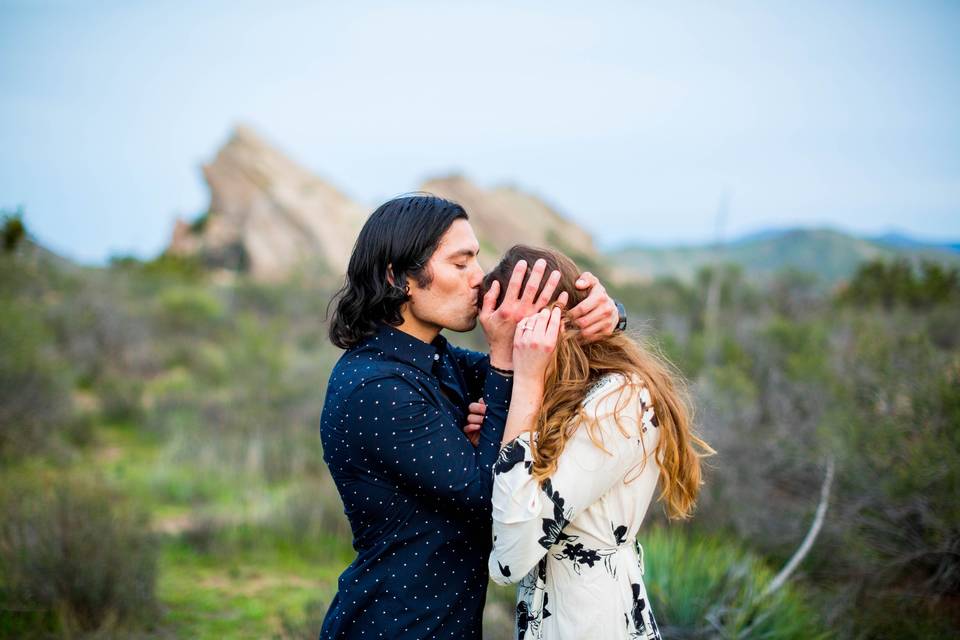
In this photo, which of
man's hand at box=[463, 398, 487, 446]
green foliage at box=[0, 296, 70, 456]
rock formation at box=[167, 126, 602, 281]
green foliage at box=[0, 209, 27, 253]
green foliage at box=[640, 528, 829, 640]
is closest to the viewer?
man's hand at box=[463, 398, 487, 446]

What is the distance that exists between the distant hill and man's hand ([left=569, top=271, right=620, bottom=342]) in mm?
11924

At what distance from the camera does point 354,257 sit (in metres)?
2.30

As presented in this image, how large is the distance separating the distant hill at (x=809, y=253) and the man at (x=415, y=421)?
12043mm

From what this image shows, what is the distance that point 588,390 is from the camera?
2.13 m

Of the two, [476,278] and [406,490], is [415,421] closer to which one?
[406,490]

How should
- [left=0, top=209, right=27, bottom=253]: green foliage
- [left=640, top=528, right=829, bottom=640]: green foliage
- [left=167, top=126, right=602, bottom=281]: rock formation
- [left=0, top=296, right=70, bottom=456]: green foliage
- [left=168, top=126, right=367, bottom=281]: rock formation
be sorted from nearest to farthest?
1. [left=640, top=528, right=829, bottom=640]: green foliage
2. [left=0, top=296, right=70, bottom=456]: green foliage
3. [left=0, top=209, right=27, bottom=253]: green foliage
4. [left=167, top=126, right=602, bottom=281]: rock formation
5. [left=168, top=126, right=367, bottom=281]: rock formation

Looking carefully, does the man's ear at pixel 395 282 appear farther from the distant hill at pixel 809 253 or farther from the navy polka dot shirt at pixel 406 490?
the distant hill at pixel 809 253

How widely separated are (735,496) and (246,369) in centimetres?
951

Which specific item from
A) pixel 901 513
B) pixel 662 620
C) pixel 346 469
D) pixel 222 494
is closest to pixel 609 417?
pixel 346 469

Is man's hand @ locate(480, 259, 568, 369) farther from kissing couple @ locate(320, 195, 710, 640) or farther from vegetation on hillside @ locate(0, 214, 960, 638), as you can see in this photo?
vegetation on hillside @ locate(0, 214, 960, 638)

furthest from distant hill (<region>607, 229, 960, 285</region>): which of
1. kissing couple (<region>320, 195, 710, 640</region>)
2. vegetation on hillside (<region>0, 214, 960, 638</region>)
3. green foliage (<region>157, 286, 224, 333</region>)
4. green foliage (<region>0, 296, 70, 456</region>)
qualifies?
green foliage (<region>157, 286, 224, 333</region>)

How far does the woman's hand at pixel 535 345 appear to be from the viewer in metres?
2.00

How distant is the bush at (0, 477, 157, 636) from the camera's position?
4.76m

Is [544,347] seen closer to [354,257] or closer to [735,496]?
[354,257]
